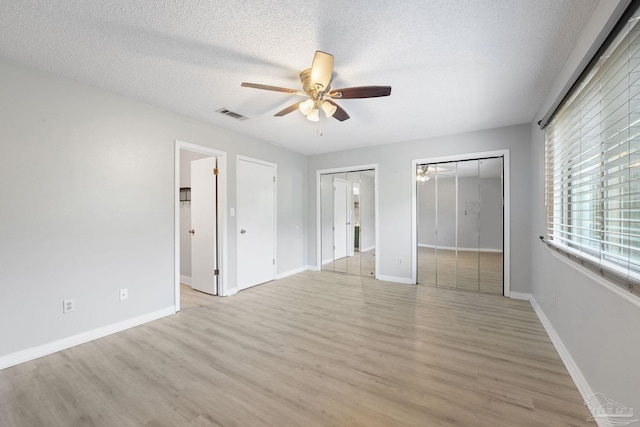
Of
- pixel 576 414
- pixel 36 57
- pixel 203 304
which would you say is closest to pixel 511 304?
pixel 576 414

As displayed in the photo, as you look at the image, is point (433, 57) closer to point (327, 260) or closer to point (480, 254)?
point (480, 254)

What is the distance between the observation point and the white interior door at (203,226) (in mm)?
3883

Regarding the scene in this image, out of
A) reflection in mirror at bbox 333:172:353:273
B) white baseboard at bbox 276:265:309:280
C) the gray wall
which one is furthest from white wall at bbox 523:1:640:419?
white baseboard at bbox 276:265:309:280

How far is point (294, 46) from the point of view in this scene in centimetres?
196

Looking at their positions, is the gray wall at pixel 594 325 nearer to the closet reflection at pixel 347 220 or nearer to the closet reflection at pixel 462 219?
the closet reflection at pixel 462 219

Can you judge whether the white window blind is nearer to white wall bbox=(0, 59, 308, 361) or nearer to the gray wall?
the gray wall

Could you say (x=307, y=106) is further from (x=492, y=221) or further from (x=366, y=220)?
(x=366, y=220)

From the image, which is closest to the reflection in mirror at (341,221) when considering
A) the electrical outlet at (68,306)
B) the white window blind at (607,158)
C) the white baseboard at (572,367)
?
the white baseboard at (572,367)

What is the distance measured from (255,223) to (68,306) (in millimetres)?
2475

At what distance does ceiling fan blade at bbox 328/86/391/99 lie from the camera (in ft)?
6.78

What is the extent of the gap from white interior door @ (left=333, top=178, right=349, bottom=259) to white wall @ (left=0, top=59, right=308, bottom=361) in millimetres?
3172

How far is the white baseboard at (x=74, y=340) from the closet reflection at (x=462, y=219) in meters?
4.11

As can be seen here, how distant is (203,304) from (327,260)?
279 centimetres

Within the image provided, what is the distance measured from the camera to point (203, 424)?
4.89 feet
